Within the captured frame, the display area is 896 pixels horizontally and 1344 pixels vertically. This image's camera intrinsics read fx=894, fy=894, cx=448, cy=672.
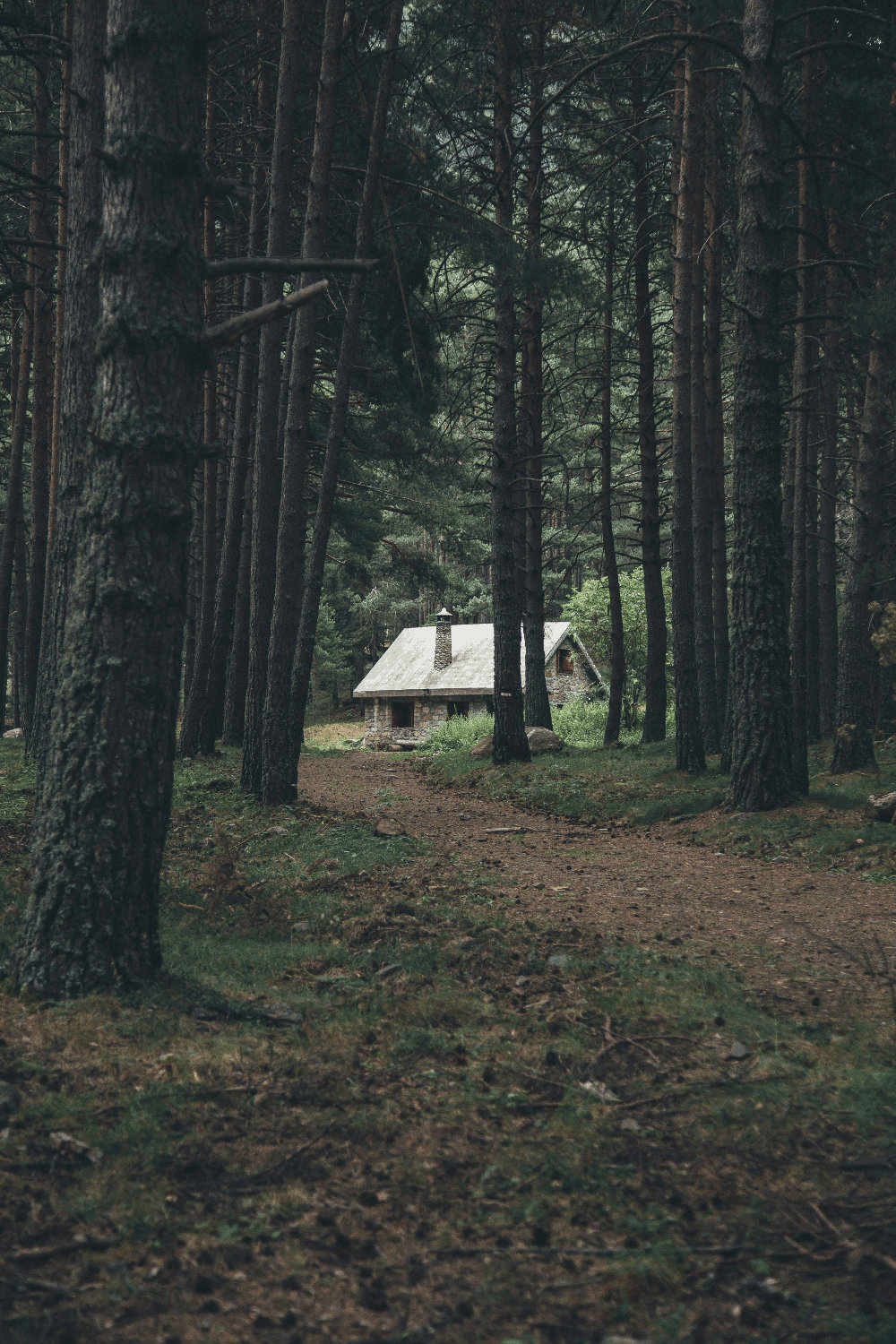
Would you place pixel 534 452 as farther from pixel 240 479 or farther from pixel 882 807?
pixel 882 807

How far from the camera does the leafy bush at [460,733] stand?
28841 mm

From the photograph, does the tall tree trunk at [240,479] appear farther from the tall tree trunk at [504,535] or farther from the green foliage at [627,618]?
the green foliage at [627,618]

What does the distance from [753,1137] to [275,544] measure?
35.9 feet

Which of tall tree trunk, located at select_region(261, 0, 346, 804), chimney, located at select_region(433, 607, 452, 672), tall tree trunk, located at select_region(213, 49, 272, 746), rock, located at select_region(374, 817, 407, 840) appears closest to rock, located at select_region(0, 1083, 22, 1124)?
rock, located at select_region(374, 817, 407, 840)

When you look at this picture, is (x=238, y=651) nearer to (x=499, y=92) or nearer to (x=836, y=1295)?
(x=499, y=92)

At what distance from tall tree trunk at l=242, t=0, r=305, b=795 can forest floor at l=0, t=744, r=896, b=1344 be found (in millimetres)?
5808

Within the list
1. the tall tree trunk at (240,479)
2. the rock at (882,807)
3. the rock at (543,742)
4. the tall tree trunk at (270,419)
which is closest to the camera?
the rock at (882,807)

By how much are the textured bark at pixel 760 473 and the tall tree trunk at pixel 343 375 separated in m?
4.53

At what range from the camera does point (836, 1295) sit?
2475 mm

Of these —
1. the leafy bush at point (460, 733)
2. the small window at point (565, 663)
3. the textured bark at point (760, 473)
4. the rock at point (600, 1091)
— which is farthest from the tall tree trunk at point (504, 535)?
the small window at point (565, 663)

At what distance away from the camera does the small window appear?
3803 cm

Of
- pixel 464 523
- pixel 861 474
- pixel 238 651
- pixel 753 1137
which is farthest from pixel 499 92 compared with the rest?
pixel 753 1137

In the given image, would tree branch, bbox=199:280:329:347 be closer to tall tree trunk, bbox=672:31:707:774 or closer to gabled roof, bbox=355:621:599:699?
tall tree trunk, bbox=672:31:707:774

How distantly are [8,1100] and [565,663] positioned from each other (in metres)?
35.4
